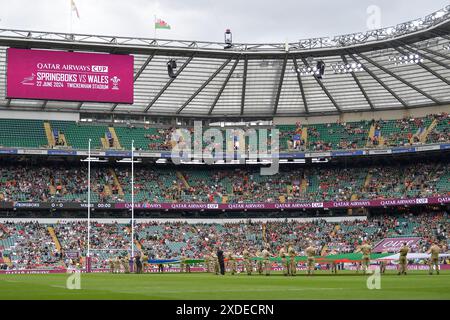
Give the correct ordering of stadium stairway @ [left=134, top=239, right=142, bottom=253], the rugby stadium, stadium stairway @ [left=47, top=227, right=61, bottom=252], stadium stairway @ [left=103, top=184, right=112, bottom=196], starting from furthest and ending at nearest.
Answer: stadium stairway @ [left=103, top=184, right=112, bottom=196], stadium stairway @ [left=134, top=239, right=142, bottom=253], stadium stairway @ [left=47, top=227, right=61, bottom=252], the rugby stadium

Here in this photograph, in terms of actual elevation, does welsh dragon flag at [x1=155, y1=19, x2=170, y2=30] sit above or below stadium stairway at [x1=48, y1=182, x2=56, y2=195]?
above

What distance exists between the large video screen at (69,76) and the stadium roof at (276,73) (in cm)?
116

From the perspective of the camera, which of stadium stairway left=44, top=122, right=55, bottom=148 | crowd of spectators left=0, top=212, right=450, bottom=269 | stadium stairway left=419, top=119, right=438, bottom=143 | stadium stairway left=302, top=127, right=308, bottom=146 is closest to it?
crowd of spectators left=0, top=212, right=450, bottom=269

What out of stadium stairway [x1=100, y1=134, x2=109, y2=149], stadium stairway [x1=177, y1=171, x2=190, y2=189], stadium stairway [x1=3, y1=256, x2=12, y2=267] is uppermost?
stadium stairway [x1=100, y1=134, x2=109, y2=149]

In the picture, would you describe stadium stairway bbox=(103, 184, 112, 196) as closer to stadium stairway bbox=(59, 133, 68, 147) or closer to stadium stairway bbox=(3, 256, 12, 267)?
stadium stairway bbox=(59, 133, 68, 147)

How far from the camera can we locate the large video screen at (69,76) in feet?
207

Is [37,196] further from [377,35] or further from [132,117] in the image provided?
[377,35]

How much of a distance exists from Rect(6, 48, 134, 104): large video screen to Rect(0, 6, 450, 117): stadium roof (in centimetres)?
116

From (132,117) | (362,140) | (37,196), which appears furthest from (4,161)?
(362,140)

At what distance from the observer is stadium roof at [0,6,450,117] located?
212ft

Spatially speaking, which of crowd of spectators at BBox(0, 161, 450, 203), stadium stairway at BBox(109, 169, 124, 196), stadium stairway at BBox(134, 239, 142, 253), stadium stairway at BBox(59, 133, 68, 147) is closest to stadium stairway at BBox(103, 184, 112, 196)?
crowd of spectators at BBox(0, 161, 450, 203)

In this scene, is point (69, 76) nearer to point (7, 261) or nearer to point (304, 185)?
point (7, 261)

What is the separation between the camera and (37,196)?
254 feet

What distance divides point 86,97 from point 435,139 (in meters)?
35.9
